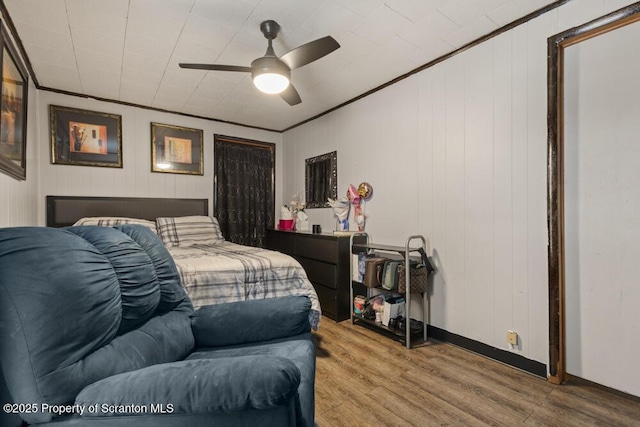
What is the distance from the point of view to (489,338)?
2365mm

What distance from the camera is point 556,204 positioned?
6.56 feet

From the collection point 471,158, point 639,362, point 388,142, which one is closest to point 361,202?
point 388,142

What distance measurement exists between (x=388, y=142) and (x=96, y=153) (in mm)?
3415

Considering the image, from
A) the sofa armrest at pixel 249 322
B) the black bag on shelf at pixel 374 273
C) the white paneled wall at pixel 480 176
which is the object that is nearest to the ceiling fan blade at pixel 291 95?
the white paneled wall at pixel 480 176

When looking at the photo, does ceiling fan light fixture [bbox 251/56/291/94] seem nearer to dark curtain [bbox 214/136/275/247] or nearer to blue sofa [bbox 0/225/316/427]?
blue sofa [bbox 0/225/316/427]

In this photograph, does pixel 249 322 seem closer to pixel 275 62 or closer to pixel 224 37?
pixel 275 62

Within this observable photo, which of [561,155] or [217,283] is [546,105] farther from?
[217,283]

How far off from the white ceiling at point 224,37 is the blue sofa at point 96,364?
1836mm

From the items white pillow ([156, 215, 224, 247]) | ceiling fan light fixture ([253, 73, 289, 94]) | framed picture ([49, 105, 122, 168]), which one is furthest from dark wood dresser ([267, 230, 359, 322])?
framed picture ([49, 105, 122, 168])

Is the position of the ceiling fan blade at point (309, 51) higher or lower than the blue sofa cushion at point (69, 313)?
higher

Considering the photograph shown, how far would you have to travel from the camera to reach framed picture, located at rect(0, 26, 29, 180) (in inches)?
77.5

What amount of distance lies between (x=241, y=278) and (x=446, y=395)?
1608 millimetres

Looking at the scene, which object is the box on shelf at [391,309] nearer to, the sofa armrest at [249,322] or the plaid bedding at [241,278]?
the plaid bedding at [241,278]

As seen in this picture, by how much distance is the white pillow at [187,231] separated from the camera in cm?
361
